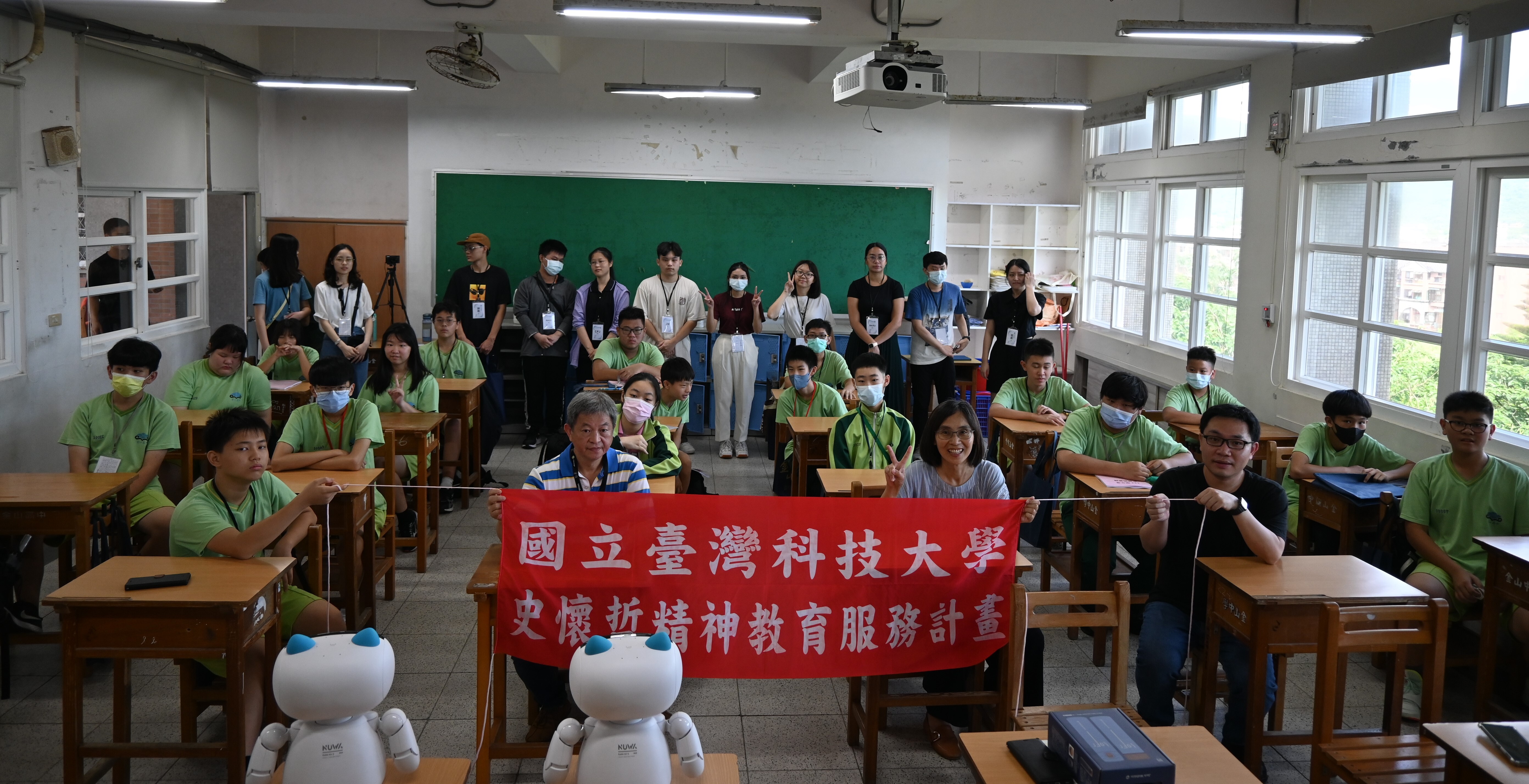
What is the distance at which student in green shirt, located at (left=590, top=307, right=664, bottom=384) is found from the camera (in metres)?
7.84

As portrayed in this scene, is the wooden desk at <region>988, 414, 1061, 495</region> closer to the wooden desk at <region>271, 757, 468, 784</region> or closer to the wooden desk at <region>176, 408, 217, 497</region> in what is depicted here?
the wooden desk at <region>176, 408, 217, 497</region>

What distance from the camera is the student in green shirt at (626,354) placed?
7.84 meters

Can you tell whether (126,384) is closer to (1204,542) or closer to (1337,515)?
(1204,542)

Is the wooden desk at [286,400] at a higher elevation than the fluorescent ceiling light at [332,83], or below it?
below

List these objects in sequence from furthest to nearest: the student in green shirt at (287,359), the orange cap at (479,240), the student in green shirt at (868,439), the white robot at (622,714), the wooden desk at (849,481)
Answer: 1. the orange cap at (479,240)
2. the student in green shirt at (287,359)
3. the student in green shirt at (868,439)
4. the wooden desk at (849,481)
5. the white robot at (622,714)

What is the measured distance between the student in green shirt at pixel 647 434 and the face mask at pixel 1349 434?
339 centimetres

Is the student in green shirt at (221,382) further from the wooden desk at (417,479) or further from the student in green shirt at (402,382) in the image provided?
the wooden desk at (417,479)

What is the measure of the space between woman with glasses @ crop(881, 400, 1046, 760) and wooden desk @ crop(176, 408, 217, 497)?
307cm

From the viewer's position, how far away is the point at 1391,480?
17.8 feet

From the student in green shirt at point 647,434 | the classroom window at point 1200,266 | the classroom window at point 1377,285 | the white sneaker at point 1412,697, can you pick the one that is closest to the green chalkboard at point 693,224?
the classroom window at point 1200,266

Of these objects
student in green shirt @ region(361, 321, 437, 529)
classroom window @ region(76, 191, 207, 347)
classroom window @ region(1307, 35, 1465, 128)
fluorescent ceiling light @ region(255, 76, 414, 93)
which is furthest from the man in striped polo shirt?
fluorescent ceiling light @ region(255, 76, 414, 93)

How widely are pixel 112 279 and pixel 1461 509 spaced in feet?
27.4

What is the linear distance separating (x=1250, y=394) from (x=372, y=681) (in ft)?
23.8

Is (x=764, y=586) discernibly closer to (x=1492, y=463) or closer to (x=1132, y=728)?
(x=1132, y=728)
